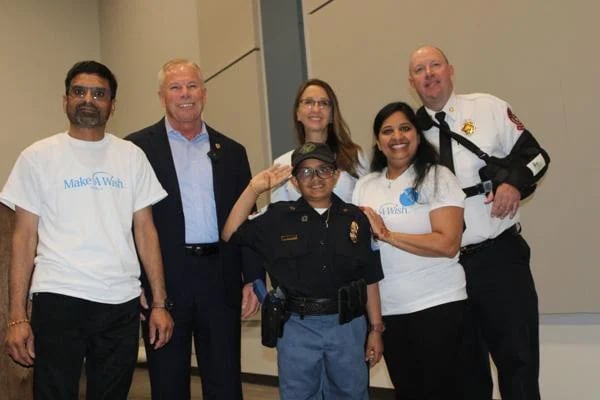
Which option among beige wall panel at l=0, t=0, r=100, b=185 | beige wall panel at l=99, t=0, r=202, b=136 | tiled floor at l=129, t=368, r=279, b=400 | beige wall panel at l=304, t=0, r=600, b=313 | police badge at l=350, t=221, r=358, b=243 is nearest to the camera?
police badge at l=350, t=221, r=358, b=243

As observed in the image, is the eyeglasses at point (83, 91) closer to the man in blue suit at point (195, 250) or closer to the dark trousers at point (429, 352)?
the man in blue suit at point (195, 250)

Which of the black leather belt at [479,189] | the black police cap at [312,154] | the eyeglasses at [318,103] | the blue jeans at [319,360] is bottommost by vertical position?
the blue jeans at [319,360]

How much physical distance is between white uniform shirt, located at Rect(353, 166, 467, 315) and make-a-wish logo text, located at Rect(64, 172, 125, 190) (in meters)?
0.90

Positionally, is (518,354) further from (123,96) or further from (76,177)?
(123,96)

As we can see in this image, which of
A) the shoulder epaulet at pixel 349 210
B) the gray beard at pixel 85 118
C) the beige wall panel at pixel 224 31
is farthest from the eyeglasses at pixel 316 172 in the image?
the beige wall panel at pixel 224 31

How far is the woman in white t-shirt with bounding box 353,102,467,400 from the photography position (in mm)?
1946

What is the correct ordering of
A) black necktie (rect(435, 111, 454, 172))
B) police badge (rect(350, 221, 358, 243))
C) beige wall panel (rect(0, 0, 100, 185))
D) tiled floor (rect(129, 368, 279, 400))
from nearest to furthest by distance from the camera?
police badge (rect(350, 221, 358, 243)), black necktie (rect(435, 111, 454, 172)), tiled floor (rect(129, 368, 279, 400)), beige wall panel (rect(0, 0, 100, 185))

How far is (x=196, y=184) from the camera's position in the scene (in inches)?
96.0

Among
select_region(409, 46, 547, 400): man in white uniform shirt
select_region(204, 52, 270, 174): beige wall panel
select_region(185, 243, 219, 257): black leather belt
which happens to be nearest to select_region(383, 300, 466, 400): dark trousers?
select_region(409, 46, 547, 400): man in white uniform shirt

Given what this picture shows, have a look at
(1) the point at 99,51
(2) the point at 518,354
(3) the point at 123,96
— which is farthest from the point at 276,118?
(1) the point at 99,51

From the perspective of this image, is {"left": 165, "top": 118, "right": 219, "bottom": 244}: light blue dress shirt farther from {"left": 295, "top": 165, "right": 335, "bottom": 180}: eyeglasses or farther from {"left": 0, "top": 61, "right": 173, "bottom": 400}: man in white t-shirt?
{"left": 295, "top": 165, "right": 335, "bottom": 180}: eyeglasses

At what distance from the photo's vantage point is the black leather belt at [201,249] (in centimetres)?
233

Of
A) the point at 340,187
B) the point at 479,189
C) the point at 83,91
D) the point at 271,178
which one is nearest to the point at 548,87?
the point at 479,189

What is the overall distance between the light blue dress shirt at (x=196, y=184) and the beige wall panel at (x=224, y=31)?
8.60ft
